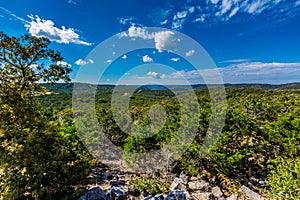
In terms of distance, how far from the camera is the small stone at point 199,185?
839 cm

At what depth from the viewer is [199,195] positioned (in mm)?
7715

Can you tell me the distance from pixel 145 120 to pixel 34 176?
780 cm

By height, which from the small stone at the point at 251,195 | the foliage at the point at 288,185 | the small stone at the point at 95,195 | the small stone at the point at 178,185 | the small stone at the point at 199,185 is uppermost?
the foliage at the point at 288,185

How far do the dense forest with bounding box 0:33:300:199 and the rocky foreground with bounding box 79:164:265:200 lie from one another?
34cm

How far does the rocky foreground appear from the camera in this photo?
7121 mm

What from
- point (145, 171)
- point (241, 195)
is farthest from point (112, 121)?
point (241, 195)

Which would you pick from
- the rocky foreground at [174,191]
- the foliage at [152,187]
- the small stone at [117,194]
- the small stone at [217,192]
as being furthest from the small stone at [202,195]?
the small stone at [117,194]

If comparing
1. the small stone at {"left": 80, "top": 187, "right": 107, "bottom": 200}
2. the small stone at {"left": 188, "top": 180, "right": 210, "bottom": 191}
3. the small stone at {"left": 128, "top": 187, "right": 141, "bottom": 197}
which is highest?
the small stone at {"left": 80, "top": 187, "right": 107, "bottom": 200}

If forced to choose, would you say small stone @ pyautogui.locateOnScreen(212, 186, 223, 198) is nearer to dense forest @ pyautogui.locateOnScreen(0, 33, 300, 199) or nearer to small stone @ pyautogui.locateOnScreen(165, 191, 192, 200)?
dense forest @ pyautogui.locateOnScreen(0, 33, 300, 199)

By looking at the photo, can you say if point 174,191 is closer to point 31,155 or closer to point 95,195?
point 95,195

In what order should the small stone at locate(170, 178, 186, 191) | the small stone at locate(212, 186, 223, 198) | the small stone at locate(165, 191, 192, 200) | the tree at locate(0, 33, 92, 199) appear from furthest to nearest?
the small stone at locate(170, 178, 186, 191)
the small stone at locate(212, 186, 223, 198)
the small stone at locate(165, 191, 192, 200)
the tree at locate(0, 33, 92, 199)

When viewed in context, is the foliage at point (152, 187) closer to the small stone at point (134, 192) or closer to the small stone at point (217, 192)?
the small stone at point (134, 192)

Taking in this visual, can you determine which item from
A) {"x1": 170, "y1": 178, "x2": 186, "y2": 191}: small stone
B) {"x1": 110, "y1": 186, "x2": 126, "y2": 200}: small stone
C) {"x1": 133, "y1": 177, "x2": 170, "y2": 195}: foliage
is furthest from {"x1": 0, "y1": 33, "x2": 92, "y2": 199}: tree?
{"x1": 170, "y1": 178, "x2": 186, "y2": 191}: small stone

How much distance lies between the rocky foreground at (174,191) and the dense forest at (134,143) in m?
0.34
